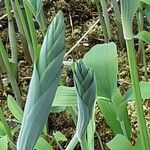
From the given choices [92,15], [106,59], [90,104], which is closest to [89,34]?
[92,15]

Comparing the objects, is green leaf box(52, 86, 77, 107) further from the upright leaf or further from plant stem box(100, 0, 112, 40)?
plant stem box(100, 0, 112, 40)

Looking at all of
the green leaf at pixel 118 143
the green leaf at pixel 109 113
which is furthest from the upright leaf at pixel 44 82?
the green leaf at pixel 109 113

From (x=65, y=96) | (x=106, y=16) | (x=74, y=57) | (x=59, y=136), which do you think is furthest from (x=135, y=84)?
(x=74, y=57)

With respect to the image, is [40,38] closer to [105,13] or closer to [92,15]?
[92,15]

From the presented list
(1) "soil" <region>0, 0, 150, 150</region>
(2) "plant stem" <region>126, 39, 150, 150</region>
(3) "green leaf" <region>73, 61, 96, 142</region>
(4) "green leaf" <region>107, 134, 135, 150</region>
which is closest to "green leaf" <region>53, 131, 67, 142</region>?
(1) "soil" <region>0, 0, 150, 150</region>

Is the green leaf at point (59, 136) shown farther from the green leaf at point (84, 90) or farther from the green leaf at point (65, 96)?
A: the green leaf at point (84, 90)

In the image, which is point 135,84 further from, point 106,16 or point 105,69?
point 106,16
